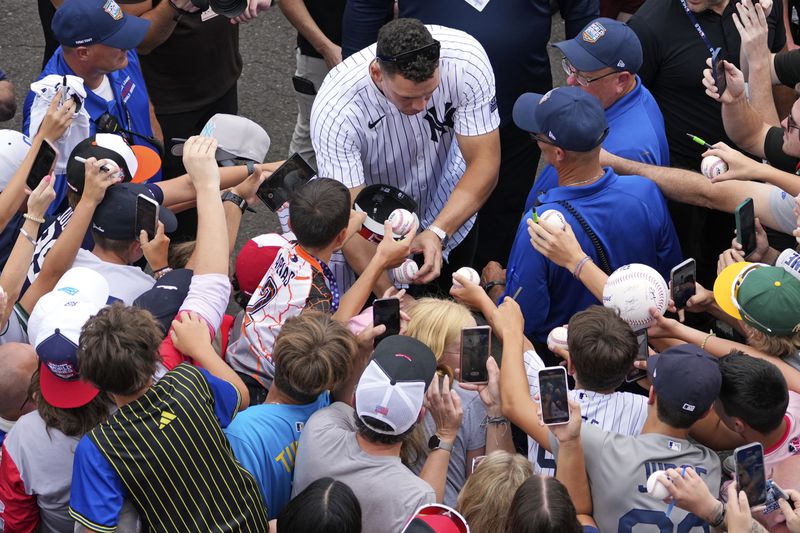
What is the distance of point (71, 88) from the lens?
4.05m

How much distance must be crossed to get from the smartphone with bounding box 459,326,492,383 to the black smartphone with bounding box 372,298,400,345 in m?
0.29

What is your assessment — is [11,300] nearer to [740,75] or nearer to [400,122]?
[400,122]

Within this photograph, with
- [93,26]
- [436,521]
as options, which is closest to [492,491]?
[436,521]

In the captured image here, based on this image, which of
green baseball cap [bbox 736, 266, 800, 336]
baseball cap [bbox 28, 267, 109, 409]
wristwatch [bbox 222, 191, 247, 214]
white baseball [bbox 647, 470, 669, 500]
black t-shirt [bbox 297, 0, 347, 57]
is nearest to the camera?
white baseball [bbox 647, 470, 669, 500]

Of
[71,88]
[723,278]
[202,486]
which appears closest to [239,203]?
[71,88]

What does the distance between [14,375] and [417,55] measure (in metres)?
2.00

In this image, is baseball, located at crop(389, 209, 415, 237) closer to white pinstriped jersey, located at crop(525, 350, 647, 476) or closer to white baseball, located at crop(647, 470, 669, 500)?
white pinstriped jersey, located at crop(525, 350, 647, 476)

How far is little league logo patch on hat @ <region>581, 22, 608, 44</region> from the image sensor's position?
171 inches

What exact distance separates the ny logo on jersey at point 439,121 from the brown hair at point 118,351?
1.85m

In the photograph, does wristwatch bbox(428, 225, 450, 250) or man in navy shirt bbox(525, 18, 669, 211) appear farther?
man in navy shirt bbox(525, 18, 669, 211)

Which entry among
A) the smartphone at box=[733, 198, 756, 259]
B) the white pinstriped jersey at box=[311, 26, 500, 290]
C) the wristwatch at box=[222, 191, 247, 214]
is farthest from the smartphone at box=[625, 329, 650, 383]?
the wristwatch at box=[222, 191, 247, 214]

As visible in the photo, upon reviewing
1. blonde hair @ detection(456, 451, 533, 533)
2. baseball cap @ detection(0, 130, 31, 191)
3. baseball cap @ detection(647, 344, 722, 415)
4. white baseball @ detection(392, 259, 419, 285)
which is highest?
baseball cap @ detection(647, 344, 722, 415)

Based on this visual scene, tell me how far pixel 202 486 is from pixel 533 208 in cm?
190

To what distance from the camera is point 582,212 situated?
376 cm
